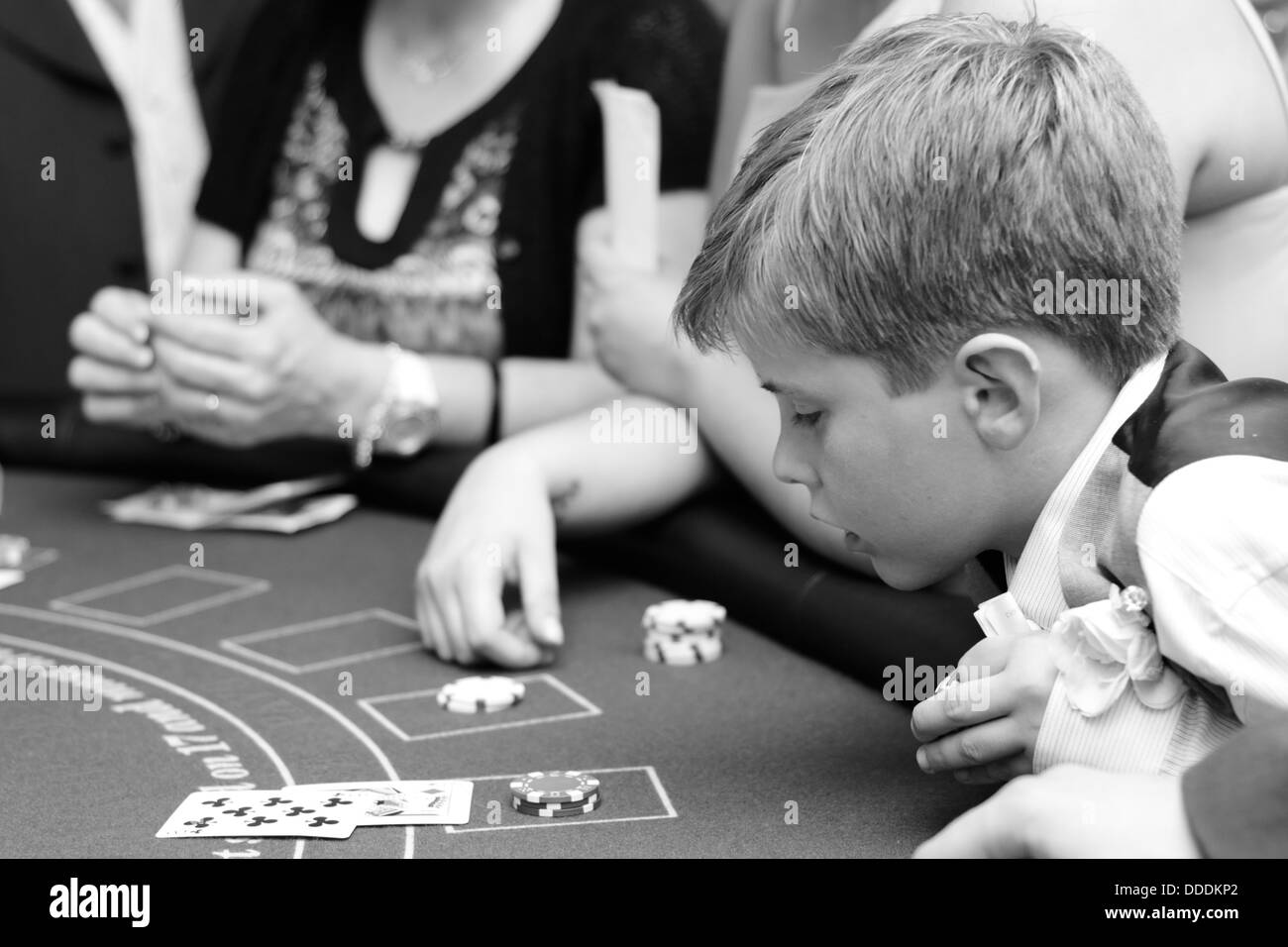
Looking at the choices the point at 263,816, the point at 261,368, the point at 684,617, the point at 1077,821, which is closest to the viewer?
the point at 1077,821

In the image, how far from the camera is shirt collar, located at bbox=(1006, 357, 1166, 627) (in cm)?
115

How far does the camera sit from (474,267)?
2.38 meters

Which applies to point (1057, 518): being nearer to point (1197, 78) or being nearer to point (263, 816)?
point (1197, 78)

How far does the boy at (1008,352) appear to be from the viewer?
1.09 metres

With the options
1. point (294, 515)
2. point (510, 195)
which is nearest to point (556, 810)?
point (294, 515)

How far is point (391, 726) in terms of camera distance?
146 centimetres

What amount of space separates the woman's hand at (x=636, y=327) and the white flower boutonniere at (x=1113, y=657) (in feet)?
2.69

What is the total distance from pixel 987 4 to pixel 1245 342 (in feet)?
1.24

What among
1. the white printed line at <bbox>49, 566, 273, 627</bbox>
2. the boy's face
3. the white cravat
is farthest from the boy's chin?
the white cravat

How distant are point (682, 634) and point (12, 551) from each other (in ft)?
3.04

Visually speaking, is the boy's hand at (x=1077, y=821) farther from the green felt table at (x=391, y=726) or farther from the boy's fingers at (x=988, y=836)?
the green felt table at (x=391, y=726)

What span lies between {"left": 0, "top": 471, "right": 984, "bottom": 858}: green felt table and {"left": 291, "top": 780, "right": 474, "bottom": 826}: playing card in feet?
0.04

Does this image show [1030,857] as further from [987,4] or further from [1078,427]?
[987,4]

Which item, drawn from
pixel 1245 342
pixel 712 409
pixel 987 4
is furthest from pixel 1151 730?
pixel 712 409
